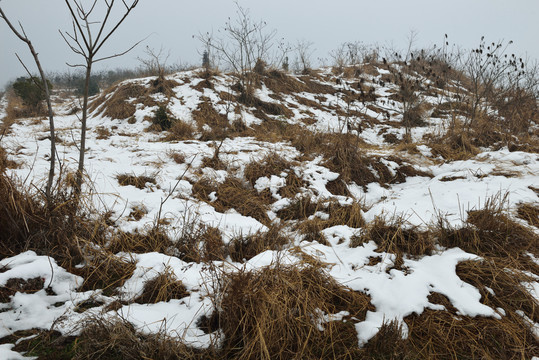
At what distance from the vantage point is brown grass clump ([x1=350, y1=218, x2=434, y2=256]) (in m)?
A: 1.93

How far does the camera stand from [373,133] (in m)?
7.94

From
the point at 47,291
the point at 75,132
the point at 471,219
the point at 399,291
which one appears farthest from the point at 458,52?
the point at 75,132

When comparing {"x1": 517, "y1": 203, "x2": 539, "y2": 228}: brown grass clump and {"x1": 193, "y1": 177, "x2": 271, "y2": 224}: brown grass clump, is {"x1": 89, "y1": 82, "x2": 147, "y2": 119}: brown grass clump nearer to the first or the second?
{"x1": 193, "y1": 177, "x2": 271, "y2": 224}: brown grass clump

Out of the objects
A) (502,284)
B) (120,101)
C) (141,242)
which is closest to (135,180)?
(141,242)

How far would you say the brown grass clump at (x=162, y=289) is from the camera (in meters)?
1.48

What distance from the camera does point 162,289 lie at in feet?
4.88

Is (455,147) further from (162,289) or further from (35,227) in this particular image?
(35,227)

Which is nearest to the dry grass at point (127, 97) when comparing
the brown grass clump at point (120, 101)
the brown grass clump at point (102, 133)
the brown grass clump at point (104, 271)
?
the brown grass clump at point (120, 101)

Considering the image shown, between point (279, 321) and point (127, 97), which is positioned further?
point (127, 97)

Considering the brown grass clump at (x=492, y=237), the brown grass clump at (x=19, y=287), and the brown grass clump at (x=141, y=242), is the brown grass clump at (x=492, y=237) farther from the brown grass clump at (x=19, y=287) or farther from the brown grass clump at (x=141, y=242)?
the brown grass clump at (x=19, y=287)

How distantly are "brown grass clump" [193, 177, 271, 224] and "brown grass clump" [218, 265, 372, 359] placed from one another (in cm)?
145

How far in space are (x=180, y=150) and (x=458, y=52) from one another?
9.10m

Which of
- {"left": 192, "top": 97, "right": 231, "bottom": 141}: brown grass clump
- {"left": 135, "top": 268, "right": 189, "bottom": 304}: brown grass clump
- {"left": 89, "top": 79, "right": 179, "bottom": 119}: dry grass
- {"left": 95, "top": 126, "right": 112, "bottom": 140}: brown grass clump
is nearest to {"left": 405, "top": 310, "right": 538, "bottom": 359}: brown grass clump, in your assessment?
{"left": 135, "top": 268, "right": 189, "bottom": 304}: brown grass clump

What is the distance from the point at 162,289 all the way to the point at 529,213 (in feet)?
10.4
